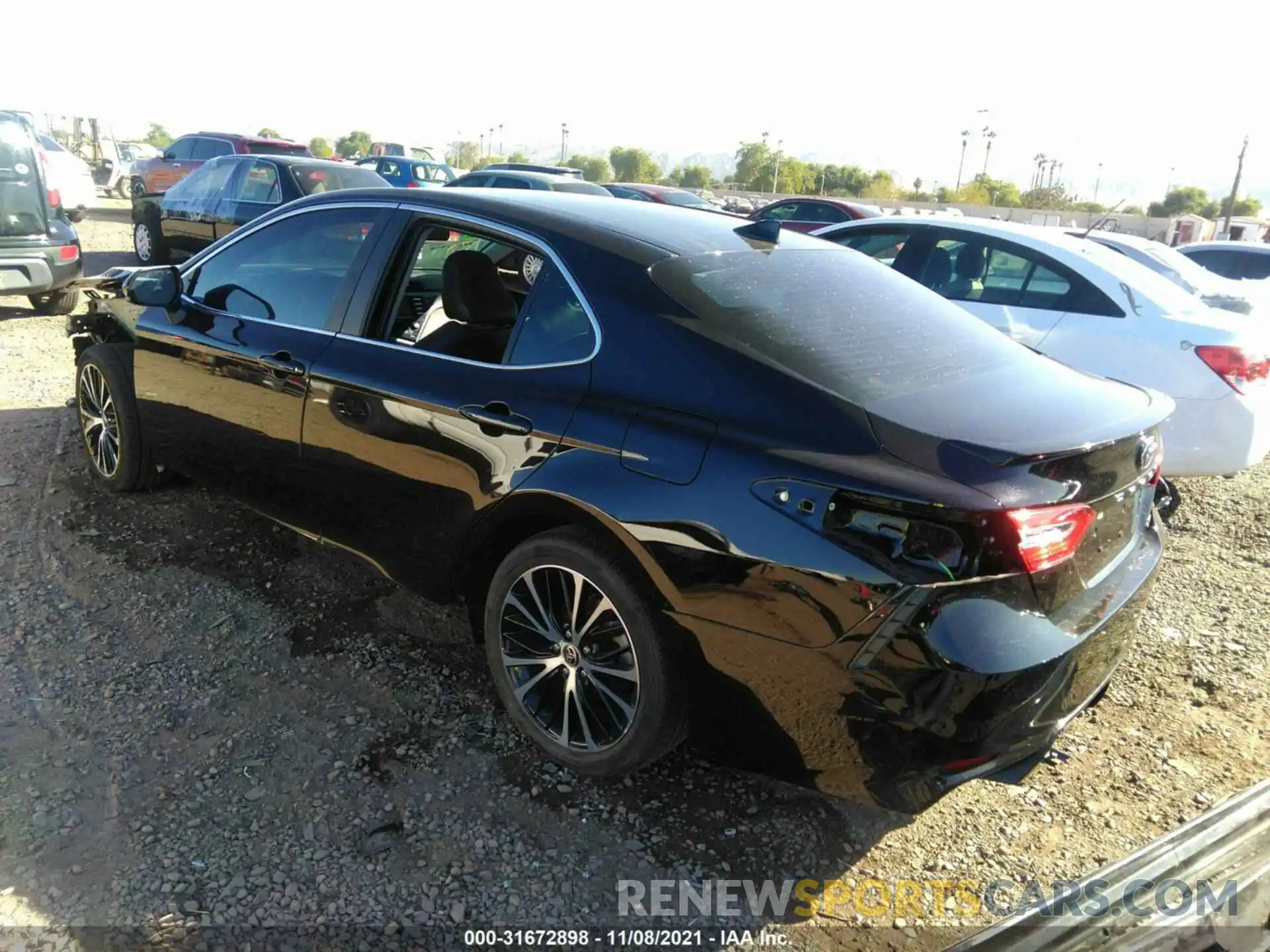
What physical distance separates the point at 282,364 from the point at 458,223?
0.92 m

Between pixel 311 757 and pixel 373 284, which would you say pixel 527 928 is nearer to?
pixel 311 757

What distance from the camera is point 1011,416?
2.40 meters

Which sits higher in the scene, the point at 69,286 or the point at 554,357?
the point at 554,357

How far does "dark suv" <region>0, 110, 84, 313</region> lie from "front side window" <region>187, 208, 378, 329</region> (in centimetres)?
570

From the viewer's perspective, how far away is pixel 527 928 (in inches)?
90.7

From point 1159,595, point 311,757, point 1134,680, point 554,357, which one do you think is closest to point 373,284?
point 554,357

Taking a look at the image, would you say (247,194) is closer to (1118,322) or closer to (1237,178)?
(1118,322)

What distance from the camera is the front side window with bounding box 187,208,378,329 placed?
3.49 m

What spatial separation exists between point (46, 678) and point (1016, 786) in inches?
130

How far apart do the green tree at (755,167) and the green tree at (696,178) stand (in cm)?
341

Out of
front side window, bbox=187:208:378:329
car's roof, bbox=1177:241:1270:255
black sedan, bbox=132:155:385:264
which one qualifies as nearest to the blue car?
black sedan, bbox=132:155:385:264

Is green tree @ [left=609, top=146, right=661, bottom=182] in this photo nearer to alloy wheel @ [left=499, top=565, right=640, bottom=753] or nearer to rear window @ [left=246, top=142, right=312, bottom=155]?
rear window @ [left=246, top=142, right=312, bottom=155]

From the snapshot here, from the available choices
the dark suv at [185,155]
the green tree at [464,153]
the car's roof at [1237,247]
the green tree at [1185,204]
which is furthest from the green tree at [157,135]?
the car's roof at [1237,247]

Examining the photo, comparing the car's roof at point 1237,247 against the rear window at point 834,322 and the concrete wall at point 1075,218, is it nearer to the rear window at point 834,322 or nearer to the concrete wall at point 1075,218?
the rear window at point 834,322
